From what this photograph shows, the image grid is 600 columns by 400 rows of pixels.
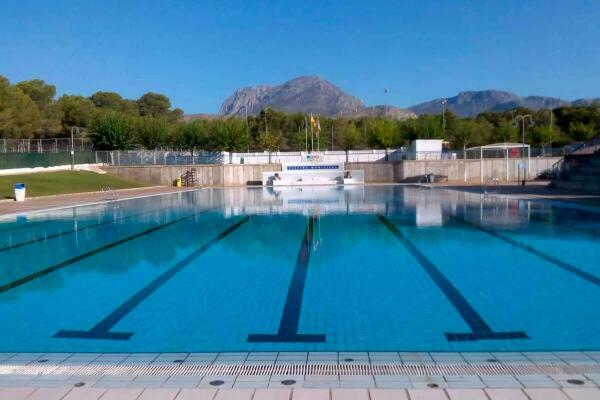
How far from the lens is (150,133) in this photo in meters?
49.8

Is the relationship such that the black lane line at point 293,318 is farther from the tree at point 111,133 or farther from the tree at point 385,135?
the tree at point 385,135

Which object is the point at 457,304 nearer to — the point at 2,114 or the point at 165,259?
the point at 165,259

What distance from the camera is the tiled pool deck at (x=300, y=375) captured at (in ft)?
11.2

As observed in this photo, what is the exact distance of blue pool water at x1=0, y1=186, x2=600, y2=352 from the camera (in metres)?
5.05

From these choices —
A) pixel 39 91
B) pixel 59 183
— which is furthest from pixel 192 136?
pixel 59 183

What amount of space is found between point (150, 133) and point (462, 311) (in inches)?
1859

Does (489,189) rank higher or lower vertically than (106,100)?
lower

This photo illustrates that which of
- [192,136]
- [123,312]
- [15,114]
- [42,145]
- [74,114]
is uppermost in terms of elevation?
[74,114]

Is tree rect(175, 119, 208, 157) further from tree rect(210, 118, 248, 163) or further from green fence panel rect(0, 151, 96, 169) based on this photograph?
green fence panel rect(0, 151, 96, 169)

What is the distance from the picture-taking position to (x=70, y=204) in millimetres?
20719

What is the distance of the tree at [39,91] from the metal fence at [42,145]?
11906 mm

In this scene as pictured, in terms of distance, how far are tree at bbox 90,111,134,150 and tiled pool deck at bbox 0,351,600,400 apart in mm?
43487

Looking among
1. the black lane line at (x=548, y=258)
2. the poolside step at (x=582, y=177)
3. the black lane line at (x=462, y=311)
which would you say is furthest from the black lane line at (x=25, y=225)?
the poolside step at (x=582, y=177)

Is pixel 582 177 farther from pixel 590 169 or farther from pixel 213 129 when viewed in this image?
pixel 213 129
